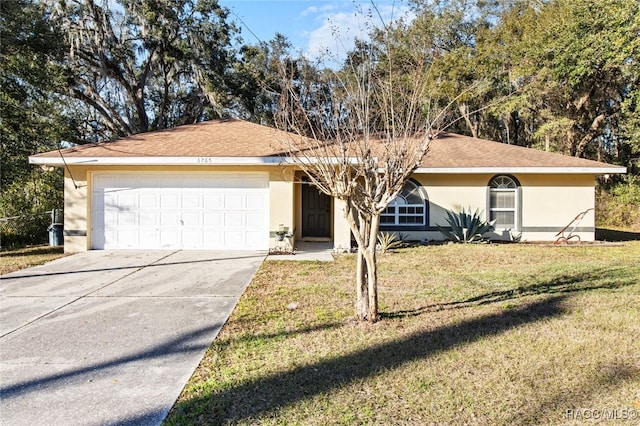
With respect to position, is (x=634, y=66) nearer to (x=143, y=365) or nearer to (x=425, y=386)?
(x=425, y=386)

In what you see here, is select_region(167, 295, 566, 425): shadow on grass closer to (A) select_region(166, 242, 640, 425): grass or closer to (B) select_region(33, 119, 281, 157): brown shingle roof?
(A) select_region(166, 242, 640, 425): grass

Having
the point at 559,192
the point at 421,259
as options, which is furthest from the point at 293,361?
the point at 559,192

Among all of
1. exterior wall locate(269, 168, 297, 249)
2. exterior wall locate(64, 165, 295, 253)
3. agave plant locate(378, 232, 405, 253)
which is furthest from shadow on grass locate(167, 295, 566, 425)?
exterior wall locate(64, 165, 295, 253)

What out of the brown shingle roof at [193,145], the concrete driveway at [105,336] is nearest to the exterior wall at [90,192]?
the brown shingle roof at [193,145]

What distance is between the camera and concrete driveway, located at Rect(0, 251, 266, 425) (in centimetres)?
312

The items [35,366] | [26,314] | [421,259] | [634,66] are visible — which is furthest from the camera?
[634,66]

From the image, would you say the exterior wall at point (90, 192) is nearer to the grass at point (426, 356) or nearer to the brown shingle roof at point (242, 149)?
the brown shingle roof at point (242, 149)

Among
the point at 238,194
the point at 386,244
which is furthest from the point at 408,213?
the point at 238,194

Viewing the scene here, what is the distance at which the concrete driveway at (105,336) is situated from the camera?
312 cm

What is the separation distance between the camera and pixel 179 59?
19.9 meters

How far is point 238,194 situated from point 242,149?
1215 millimetres

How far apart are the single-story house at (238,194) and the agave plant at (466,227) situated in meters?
0.26

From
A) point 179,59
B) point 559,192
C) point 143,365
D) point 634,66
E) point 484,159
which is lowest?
point 143,365

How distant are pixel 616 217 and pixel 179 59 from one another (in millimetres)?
22713
